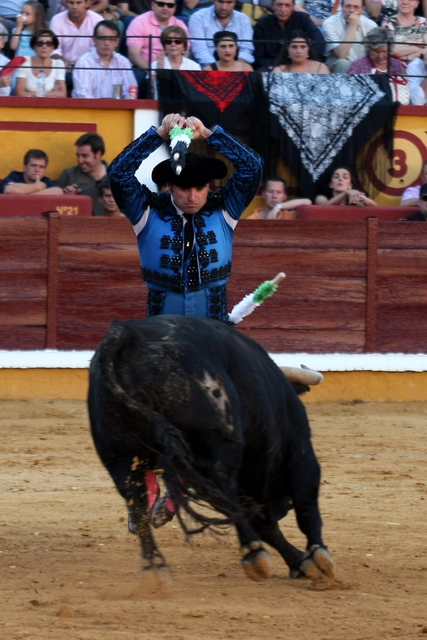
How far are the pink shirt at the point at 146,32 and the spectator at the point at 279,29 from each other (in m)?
0.64

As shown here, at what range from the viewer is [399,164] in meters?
8.41

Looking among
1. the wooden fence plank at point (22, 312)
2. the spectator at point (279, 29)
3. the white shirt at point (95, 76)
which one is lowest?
the wooden fence plank at point (22, 312)

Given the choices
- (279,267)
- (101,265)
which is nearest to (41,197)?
(101,265)

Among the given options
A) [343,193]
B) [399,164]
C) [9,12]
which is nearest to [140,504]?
[343,193]

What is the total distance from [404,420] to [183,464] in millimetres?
4365

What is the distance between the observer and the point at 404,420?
690cm

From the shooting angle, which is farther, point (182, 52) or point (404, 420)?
point (182, 52)

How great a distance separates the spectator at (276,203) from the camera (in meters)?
7.80

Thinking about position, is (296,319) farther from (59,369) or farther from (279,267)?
(59,369)

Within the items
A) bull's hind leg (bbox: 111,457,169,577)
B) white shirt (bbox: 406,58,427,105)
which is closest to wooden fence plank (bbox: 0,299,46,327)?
white shirt (bbox: 406,58,427,105)

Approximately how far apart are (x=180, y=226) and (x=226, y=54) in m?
4.64

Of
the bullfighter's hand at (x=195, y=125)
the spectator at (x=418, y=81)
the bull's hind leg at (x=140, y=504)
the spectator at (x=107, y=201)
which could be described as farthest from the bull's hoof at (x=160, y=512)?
the spectator at (x=418, y=81)

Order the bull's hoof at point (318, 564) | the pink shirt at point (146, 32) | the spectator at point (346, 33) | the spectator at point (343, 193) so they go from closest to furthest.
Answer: the bull's hoof at point (318, 564) < the spectator at point (343, 193) < the pink shirt at point (146, 32) < the spectator at point (346, 33)

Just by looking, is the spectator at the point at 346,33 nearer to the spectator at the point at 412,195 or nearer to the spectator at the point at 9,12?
the spectator at the point at 412,195
